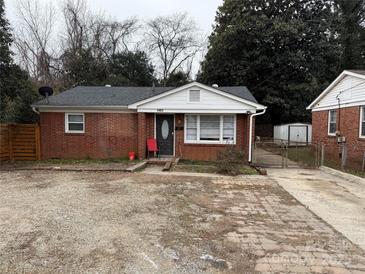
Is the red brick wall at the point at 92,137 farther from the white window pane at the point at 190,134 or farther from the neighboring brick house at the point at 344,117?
the neighboring brick house at the point at 344,117

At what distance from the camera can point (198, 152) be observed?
14508mm

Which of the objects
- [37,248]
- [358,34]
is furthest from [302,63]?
[37,248]

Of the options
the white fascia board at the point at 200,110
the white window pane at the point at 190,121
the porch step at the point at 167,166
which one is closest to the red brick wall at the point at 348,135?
the white fascia board at the point at 200,110

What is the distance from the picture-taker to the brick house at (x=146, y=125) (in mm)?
14148

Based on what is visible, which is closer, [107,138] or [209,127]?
[209,127]

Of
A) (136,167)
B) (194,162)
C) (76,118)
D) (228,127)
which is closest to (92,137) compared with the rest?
(76,118)

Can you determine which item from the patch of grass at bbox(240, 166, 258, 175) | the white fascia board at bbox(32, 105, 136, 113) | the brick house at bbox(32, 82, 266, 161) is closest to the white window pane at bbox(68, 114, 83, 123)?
the brick house at bbox(32, 82, 266, 161)

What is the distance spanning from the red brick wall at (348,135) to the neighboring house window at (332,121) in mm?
322

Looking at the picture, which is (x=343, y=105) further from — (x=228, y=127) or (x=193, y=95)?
(x=193, y=95)

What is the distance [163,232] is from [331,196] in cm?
516

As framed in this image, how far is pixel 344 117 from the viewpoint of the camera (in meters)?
15.1

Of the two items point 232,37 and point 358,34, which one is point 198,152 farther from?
point 358,34

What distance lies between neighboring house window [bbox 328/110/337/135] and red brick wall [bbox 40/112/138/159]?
409 inches

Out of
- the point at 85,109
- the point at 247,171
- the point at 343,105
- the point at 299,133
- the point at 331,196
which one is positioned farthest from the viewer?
the point at 299,133
